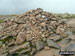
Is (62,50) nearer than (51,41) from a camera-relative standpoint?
Yes

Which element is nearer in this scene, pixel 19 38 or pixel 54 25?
pixel 19 38

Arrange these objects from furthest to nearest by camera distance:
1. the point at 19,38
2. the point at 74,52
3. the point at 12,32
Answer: the point at 12,32 < the point at 19,38 < the point at 74,52

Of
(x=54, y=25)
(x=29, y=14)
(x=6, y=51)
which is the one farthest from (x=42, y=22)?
(x=6, y=51)

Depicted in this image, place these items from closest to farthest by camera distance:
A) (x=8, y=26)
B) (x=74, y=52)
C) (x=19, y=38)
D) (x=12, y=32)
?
1. (x=74, y=52)
2. (x=19, y=38)
3. (x=12, y=32)
4. (x=8, y=26)

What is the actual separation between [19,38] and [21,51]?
166 centimetres

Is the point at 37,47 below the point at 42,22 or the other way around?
below

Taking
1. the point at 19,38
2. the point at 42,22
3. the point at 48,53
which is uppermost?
the point at 42,22

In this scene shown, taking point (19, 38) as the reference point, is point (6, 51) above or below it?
below

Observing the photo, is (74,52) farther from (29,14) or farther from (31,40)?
(29,14)

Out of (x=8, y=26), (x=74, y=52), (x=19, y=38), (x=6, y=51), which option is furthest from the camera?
(x=8, y=26)

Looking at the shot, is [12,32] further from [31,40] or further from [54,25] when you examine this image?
[54,25]

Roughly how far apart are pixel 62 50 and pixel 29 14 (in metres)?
7.20

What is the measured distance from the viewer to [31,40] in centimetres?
1459

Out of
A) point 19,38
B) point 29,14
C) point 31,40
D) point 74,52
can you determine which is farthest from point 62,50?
point 29,14
